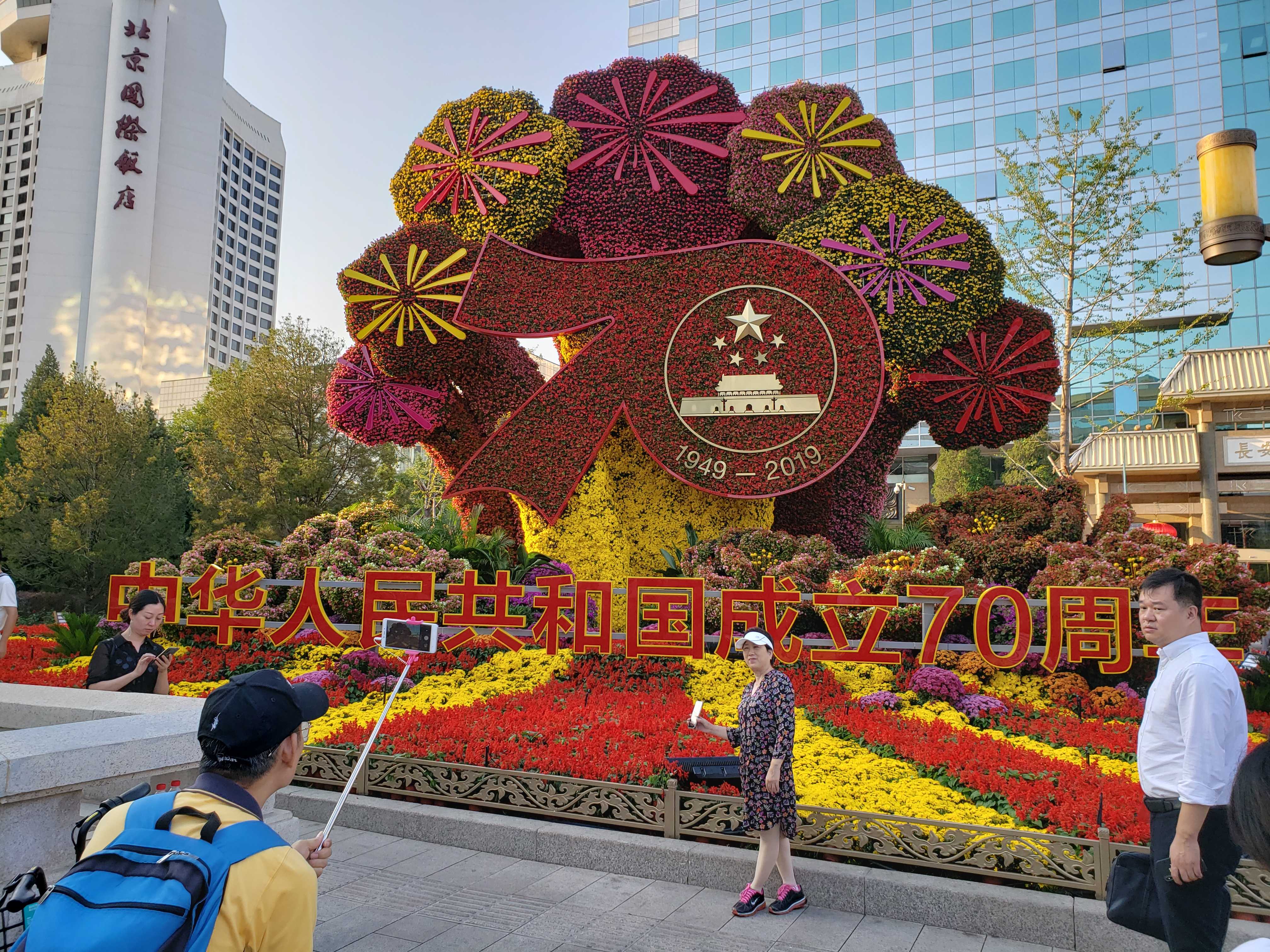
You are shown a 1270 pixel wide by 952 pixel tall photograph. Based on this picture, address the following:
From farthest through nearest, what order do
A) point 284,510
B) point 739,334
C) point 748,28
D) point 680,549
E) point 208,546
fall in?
point 748,28
point 284,510
point 208,546
point 680,549
point 739,334

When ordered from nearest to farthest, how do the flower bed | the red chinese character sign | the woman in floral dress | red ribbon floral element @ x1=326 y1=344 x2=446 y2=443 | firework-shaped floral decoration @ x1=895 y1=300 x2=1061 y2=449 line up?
the woman in floral dress < the flower bed < the red chinese character sign < firework-shaped floral decoration @ x1=895 y1=300 x2=1061 y2=449 < red ribbon floral element @ x1=326 y1=344 x2=446 y2=443

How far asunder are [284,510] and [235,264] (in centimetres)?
5926

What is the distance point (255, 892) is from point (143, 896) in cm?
18

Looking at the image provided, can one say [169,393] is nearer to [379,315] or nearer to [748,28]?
[748,28]

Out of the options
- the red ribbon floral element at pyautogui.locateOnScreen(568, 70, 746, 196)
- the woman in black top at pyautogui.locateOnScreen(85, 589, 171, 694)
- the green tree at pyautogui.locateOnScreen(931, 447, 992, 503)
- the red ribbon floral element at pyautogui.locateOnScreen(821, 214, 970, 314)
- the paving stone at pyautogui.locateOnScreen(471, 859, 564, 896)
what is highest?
the red ribbon floral element at pyautogui.locateOnScreen(568, 70, 746, 196)

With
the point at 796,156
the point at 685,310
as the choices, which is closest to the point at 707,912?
the point at 685,310

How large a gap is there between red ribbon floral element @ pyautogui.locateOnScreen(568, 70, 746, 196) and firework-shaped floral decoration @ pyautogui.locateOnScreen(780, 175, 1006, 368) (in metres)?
2.28

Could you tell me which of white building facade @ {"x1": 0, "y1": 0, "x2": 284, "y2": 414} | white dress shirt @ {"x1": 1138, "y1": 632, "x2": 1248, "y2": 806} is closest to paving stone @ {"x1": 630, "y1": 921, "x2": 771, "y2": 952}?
white dress shirt @ {"x1": 1138, "y1": 632, "x2": 1248, "y2": 806}

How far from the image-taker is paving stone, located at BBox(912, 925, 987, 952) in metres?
3.95

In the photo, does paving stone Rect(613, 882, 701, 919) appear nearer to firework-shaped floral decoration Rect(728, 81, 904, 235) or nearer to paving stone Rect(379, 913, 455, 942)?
paving stone Rect(379, 913, 455, 942)

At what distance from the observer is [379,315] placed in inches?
455

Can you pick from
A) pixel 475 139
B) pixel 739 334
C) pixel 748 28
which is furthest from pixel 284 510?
pixel 748 28

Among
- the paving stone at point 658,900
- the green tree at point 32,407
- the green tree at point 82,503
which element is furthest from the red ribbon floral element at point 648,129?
the green tree at point 32,407

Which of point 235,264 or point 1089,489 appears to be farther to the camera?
point 235,264
